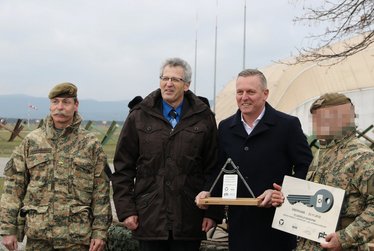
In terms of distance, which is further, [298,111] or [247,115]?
[298,111]

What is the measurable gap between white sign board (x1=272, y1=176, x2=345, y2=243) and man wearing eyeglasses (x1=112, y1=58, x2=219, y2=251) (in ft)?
2.48

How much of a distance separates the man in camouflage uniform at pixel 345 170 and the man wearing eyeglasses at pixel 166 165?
0.96 meters

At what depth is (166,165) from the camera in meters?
4.45

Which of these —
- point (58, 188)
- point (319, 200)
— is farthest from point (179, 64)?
point (319, 200)

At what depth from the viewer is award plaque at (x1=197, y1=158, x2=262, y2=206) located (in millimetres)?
3994

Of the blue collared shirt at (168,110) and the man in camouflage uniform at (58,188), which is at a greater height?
the blue collared shirt at (168,110)

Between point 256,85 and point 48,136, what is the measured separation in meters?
1.54

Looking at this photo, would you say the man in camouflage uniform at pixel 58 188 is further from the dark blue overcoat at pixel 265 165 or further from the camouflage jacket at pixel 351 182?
the camouflage jacket at pixel 351 182

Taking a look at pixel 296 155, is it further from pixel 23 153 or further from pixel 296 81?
pixel 296 81

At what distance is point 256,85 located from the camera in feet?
14.0

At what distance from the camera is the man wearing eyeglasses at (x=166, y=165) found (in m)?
4.44

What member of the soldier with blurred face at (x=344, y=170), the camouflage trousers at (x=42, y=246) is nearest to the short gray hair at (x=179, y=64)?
the soldier with blurred face at (x=344, y=170)

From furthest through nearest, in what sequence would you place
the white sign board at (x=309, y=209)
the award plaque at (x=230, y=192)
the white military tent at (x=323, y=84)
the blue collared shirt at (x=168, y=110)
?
the white military tent at (x=323, y=84) → the blue collared shirt at (x=168, y=110) → the award plaque at (x=230, y=192) → the white sign board at (x=309, y=209)

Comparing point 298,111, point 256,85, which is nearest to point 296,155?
point 256,85
